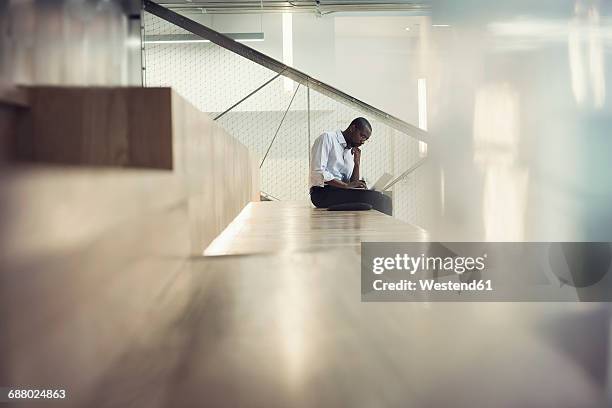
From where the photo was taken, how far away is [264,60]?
175cm

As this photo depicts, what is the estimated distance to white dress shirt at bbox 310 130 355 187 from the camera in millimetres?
1641

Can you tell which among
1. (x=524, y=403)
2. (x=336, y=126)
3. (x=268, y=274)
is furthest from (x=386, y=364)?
(x=336, y=126)

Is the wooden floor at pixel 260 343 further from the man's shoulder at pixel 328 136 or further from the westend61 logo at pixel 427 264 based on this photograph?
the man's shoulder at pixel 328 136

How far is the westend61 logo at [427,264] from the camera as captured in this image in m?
0.39

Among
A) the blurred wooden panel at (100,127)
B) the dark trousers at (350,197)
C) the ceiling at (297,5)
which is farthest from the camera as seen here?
the ceiling at (297,5)

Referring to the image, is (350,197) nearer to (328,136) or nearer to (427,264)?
(328,136)

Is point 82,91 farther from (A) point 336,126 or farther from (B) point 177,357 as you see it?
(A) point 336,126

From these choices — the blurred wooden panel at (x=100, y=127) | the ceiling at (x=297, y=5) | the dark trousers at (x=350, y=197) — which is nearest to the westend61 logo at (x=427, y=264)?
the blurred wooden panel at (x=100, y=127)

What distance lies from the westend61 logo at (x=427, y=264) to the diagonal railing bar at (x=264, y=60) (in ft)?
4.34

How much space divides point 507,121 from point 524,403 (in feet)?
1.89

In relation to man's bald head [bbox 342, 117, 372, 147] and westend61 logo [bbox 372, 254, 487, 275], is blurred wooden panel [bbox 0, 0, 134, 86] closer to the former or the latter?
westend61 logo [bbox 372, 254, 487, 275]

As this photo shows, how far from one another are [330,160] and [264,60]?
1.20 feet

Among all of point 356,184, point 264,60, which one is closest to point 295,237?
point 356,184

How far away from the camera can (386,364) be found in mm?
253
